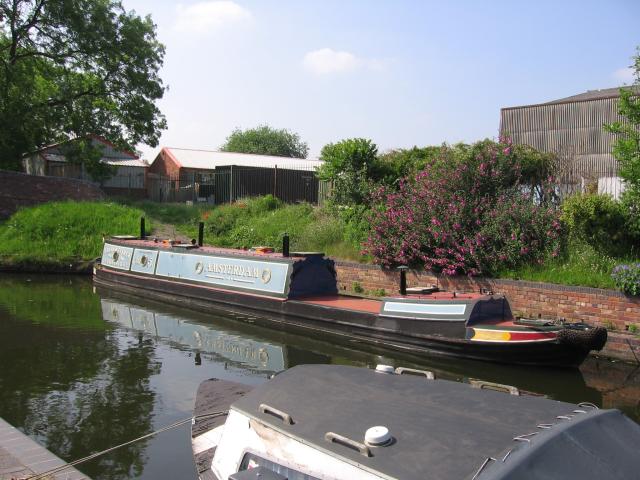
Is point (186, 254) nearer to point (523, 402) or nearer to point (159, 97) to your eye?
point (523, 402)

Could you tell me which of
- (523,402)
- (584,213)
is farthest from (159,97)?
(523,402)

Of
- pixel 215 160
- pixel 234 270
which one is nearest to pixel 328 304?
pixel 234 270

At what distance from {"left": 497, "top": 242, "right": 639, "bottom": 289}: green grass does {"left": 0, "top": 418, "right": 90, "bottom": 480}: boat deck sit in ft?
30.2

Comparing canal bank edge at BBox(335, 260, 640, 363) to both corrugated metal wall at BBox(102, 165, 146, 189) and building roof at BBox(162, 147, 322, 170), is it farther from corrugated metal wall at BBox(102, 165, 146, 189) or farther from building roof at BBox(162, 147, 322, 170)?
corrugated metal wall at BBox(102, 165, 146, 189)

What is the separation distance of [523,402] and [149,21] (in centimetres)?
3133

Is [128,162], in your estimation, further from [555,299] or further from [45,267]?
[555,299]

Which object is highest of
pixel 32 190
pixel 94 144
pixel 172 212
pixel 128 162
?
pixel 94 144

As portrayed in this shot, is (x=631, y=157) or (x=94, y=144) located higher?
(x=94, y=144)

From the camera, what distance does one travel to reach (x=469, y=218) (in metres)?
14.0

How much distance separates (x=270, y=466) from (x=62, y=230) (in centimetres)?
2130

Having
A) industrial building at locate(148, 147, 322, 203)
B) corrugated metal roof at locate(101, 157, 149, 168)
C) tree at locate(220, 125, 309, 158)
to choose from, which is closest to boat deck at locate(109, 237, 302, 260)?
industrial building at locate(148, 147, 322, 203)

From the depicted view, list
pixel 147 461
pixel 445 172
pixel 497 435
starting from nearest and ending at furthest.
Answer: pixel 497 435 < pixel 147 461 < pixel 445 172

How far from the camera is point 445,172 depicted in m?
15.0

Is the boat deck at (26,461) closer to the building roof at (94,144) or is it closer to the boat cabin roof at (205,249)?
the boat cabin roof at (205,249)
